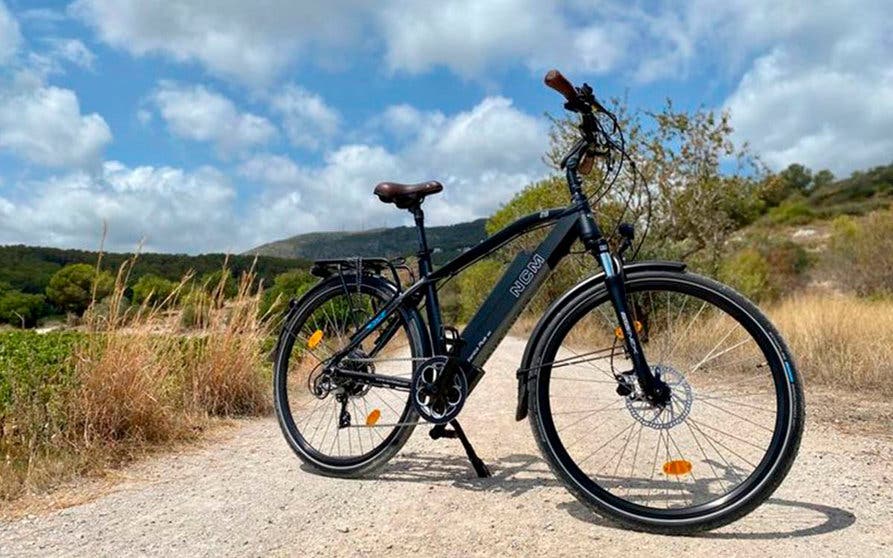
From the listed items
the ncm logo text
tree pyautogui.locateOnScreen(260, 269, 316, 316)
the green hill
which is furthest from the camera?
tree pyautogui.locateOnScreen(260, 269, 316, 316)

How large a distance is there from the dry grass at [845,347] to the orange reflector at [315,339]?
447 centimetres

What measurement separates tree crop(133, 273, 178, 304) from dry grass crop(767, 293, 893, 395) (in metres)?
5.58

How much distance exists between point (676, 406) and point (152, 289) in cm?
411

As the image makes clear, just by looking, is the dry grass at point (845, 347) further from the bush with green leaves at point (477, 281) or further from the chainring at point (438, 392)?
the bush with green leaves at point (477, 281)

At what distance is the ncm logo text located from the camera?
3.18 m

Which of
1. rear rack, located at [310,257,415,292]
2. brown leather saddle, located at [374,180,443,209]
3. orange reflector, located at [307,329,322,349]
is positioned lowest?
orange reflector, located at [307,329,322,349]

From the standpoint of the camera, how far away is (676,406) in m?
2.83

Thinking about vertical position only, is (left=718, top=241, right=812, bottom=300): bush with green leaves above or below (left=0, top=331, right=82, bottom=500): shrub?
above

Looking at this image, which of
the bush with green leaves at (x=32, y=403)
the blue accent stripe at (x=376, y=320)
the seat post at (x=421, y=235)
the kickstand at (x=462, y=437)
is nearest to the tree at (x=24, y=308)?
the bush with green leaves at (x=32, y=403)

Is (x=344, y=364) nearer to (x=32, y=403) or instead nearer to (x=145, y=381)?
(x=145, y=381)

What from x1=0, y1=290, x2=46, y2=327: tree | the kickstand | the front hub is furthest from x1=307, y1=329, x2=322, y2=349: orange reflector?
x1=0, y1=290, x2=46, y2=327: tree

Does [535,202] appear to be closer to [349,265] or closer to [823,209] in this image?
[349,265]

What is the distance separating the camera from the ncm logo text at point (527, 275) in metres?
3.18

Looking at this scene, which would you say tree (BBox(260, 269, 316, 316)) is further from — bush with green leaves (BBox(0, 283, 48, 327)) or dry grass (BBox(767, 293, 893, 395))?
dry grass (BBox(767, 293, 893, 395))
